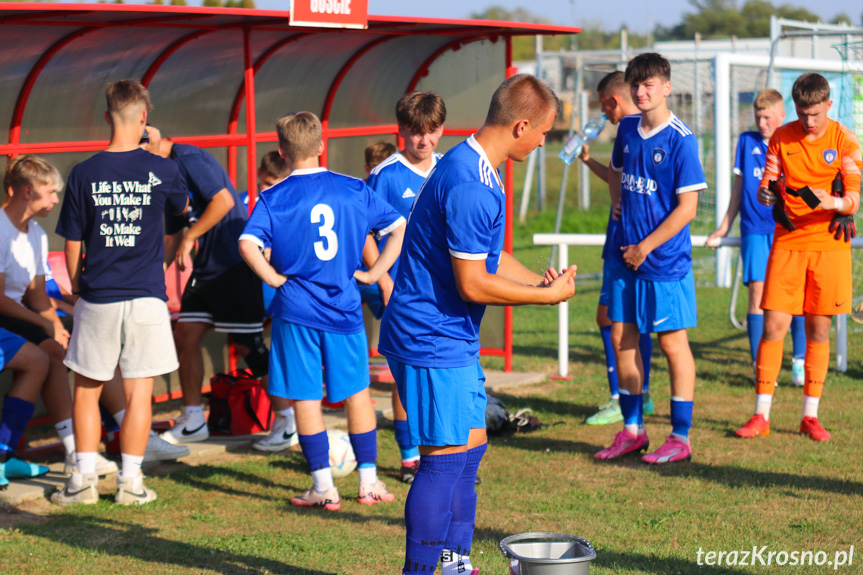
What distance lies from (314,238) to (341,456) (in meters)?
1.44

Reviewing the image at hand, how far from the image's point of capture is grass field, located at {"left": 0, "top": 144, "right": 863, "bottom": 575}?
164 inches

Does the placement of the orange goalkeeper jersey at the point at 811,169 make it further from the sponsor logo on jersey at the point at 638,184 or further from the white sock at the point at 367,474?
the white sock at the point at 367,474

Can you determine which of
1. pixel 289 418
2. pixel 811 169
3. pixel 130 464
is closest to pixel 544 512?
pixel 289 418

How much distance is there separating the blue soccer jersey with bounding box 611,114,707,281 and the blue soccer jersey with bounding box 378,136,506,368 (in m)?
2.10

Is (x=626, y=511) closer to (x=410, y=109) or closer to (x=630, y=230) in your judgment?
(x=630, y=230)

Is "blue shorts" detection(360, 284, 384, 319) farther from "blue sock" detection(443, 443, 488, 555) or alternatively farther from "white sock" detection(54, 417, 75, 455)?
"blue sock" detection(443, 443, 488, 555)

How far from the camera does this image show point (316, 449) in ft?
15.8

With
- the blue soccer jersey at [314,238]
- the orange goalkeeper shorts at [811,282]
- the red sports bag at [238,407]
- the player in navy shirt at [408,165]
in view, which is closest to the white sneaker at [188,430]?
the red sports bag at [238,407]

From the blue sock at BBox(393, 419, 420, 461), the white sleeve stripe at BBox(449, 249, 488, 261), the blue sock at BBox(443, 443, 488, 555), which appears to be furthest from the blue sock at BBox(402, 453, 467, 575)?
the blue sock at BBox(393, 419, 420, 461)

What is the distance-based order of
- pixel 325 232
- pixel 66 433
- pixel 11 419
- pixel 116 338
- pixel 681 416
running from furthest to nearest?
pixel 681 416 → pixel 66 433 → pixel 11 419 → pixel 116 338 → pixel 325 232

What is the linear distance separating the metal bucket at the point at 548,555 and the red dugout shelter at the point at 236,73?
3470mm

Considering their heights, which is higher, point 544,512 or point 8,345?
point 8,345

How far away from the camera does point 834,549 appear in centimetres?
414

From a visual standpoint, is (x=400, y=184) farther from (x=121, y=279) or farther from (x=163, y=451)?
(x=163, y=451)
